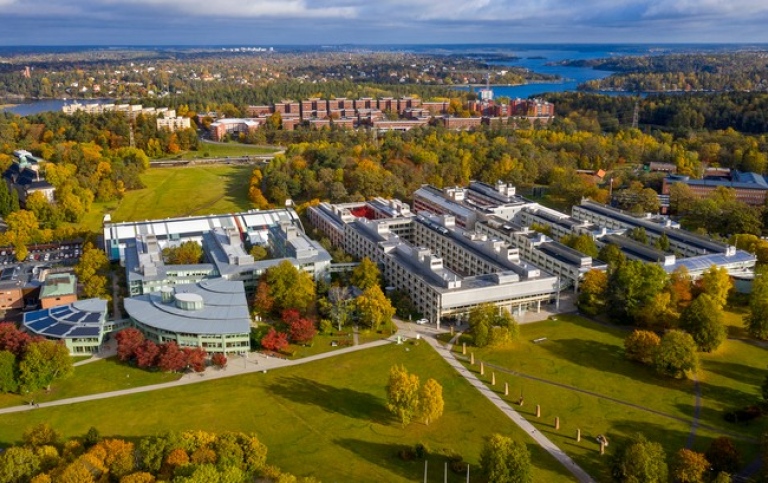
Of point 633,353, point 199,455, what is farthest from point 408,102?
point 199,455

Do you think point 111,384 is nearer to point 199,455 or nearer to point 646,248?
point 199,455

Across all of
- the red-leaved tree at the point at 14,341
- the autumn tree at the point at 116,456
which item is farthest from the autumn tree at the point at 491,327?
the red-leaved tree at the point at 14,341

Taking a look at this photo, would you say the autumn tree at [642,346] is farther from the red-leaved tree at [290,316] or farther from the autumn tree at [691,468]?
the red-leaved tree at [290,316]

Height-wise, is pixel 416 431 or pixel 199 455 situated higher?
pixel 199 455

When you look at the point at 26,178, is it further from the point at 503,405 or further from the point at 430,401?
the point at 503,405

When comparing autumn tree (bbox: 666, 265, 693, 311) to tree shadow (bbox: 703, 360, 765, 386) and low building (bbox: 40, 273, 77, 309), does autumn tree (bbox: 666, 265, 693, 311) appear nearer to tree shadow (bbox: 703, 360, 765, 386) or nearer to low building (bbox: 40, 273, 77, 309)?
tree shadow (bbox: 703, 360, 765, 386)

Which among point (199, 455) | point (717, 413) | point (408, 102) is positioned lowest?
point (717, 413)

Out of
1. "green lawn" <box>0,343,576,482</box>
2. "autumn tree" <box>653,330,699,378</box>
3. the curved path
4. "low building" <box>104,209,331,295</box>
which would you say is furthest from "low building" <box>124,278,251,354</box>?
"autumn tree" <box>653,330,699,378</box>

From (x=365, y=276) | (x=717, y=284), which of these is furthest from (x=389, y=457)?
(x=717, y=284)
